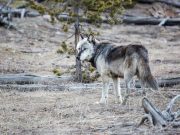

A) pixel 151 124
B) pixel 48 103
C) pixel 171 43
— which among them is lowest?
pixel 171 43

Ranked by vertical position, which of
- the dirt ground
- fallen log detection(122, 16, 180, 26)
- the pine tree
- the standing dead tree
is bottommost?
fallen log detection(122, 16, 180, 26)

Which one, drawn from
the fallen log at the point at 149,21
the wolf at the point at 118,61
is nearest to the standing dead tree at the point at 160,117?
the wolf at the point at 118,61

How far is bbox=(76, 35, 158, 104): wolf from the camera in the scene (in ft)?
39.4

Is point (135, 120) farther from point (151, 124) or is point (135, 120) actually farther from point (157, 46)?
point (157, 46)

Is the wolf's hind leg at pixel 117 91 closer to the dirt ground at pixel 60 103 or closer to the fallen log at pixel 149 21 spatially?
the dirt ground at pixel 60 103

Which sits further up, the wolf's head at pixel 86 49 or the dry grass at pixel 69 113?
the wolf's head at pixel 86 49

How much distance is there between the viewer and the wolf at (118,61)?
12.0 meters

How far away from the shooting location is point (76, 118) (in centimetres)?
1131

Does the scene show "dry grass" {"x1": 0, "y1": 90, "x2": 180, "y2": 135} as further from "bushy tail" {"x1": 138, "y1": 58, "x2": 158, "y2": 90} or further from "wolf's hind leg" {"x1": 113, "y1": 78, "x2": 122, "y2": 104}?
"bushy tail" {"x1": 138, "y1": 58, "x2": 158, "y2": 90}

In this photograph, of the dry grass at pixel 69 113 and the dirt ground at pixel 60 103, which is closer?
the dry grass at pixel 69 113

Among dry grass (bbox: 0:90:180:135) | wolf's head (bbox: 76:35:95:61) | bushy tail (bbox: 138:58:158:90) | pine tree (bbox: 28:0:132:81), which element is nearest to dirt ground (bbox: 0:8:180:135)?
dry grass (bbox: 0:90:180:135)

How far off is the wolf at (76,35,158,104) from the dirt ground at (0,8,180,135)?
523mm

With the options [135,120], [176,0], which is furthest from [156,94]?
[176,0]

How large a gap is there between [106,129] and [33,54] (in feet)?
45.9
